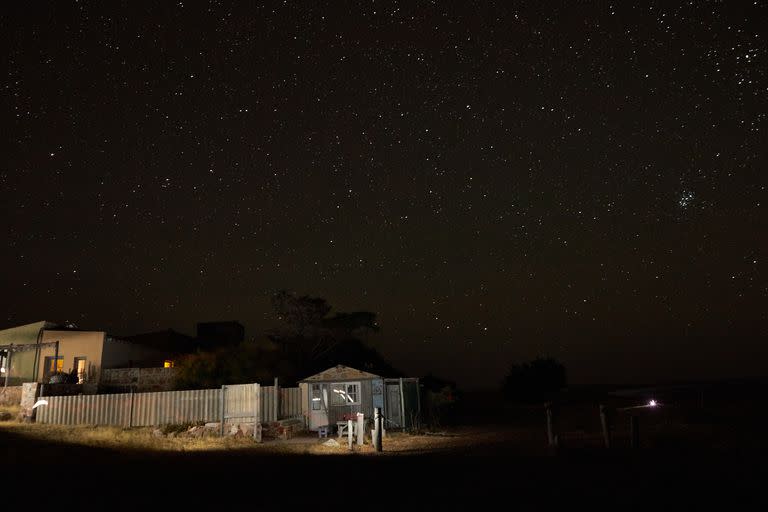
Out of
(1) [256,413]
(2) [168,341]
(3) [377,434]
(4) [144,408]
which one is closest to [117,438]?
(4) [144,408]

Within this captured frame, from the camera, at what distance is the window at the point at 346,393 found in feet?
87.8

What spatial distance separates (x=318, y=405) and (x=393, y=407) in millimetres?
3242

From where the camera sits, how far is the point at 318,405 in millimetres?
26562

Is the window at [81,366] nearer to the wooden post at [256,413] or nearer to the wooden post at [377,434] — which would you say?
the wooden post at [256,413]

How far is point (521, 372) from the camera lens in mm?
67812

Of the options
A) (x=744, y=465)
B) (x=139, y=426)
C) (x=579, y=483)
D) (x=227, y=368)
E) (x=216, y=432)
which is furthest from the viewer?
(x=227, y=368)

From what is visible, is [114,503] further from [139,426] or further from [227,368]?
[227,368]

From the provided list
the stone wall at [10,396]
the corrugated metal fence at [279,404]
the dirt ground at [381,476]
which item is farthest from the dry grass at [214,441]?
the stone wall at [10,396]

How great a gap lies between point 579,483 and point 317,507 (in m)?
4.61

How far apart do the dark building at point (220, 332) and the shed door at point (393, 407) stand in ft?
77.9

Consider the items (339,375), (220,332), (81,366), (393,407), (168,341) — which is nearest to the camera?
(339,375)

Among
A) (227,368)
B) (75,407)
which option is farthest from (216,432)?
(227,368)

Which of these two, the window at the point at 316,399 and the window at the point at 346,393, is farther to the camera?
the window at the point at 346,393

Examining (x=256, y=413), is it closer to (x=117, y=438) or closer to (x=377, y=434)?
(x=117, y=438)
